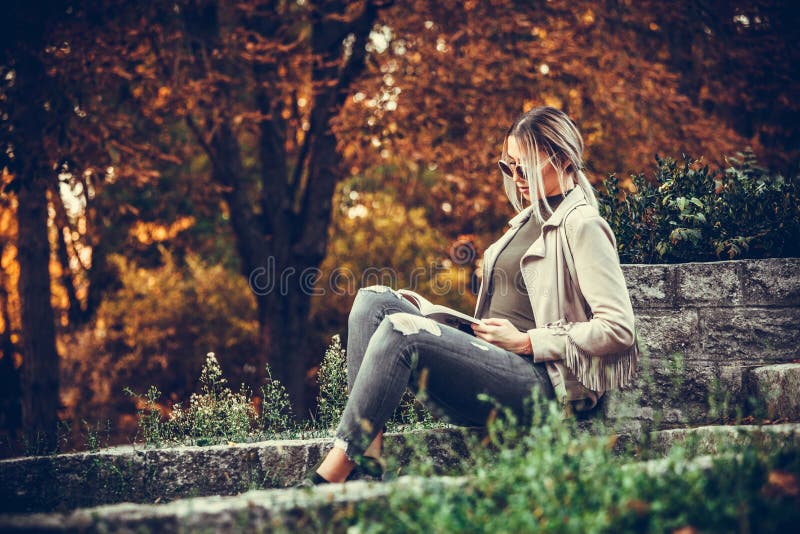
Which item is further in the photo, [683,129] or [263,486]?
[683,129]

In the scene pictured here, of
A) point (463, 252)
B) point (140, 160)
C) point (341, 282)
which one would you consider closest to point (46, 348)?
point (140, 160)

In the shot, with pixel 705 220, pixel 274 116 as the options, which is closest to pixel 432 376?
pixel 705 220

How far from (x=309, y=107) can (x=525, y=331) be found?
5.93 m

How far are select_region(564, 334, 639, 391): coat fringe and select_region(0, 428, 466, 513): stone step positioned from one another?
0.67m

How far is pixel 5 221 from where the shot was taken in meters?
11.9

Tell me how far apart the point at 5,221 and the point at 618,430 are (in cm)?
1064

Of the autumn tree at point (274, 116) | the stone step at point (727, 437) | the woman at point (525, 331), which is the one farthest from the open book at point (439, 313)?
the autumn tree at point (274, 116)

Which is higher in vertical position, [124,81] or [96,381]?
[124,81]

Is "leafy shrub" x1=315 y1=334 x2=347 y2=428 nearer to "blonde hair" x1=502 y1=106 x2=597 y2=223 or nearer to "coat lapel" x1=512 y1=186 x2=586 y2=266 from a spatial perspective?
"coat lapel" x1=512 y1=186 x2=586 y2=266

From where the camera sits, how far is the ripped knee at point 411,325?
3012 mm

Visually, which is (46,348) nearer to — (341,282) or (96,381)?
(96,381)

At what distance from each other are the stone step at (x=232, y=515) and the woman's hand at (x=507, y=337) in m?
0.90

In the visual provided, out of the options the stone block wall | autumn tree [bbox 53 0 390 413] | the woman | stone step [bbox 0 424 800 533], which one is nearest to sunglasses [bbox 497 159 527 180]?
the woman

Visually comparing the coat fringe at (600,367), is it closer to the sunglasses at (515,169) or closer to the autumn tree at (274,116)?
the sunglasses at (515,169)
